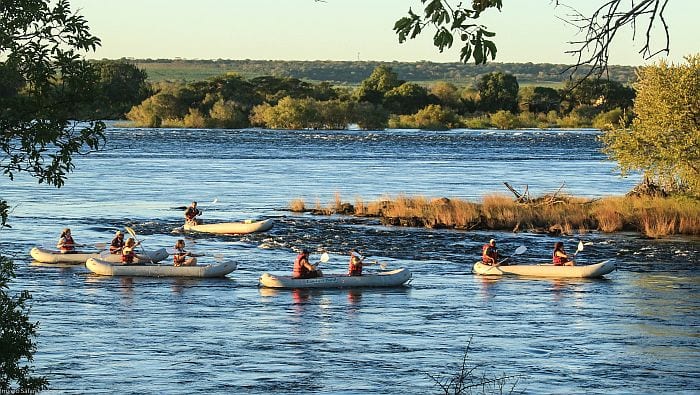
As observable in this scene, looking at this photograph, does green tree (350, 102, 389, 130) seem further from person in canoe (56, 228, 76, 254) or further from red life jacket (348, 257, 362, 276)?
red life jacket (348, 257, 362, 276)

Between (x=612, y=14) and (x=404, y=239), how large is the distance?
35.8m

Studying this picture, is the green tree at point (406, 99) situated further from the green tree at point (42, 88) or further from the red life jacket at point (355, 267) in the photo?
the green tree at point (42, 88)

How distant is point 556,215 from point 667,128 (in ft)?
17.9

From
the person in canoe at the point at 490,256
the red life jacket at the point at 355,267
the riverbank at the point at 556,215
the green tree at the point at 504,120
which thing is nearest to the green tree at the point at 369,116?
the green tree at the point at 504,120

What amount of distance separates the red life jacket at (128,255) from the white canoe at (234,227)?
34.8 ft

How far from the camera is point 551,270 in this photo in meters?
36.8

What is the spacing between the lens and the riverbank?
48344 millimetres

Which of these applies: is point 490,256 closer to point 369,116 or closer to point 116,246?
point 116,246

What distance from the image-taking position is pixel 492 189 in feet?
225

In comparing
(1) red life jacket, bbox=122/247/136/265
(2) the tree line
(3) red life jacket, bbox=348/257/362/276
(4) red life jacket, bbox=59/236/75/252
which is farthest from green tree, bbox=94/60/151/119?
(2) the tree line

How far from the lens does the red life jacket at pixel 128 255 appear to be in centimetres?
3703

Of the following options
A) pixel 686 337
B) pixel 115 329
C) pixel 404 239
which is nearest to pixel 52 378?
pixel 115 329

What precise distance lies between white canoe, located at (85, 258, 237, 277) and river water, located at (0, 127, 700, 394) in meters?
0.35

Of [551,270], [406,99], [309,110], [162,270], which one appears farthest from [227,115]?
[551,270]
